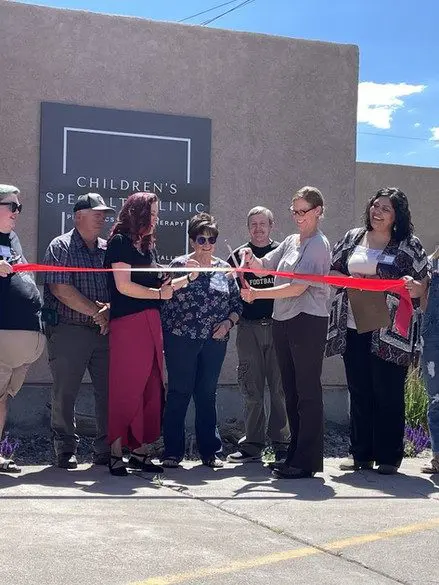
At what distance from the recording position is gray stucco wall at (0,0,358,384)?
841 cm

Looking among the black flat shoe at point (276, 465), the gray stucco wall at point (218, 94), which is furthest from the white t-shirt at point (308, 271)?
the gray stucco wall at point (218, 94)

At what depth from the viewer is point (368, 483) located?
651 centimetres

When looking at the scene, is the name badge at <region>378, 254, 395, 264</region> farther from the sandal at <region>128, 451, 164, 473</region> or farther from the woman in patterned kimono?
the sandal at <region>128, 451, 164, 473</region>

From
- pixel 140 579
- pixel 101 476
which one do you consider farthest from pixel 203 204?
pixel 140 579

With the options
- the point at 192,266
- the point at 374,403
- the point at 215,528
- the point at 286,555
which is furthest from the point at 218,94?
the point at 286,555

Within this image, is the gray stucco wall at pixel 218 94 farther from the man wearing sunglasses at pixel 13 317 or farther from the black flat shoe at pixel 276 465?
the black flat shoe at pixel 276 465

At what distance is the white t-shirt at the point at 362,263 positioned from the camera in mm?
6820

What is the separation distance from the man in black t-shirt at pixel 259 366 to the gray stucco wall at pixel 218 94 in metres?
1.65

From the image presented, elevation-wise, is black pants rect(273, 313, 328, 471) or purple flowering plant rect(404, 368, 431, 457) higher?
black pants rect(273, 313, 328, 471)

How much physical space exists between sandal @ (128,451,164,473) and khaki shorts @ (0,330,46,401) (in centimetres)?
99

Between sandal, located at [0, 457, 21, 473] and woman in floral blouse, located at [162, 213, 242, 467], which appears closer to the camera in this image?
sandal, located at [0, 457, 21, 473]

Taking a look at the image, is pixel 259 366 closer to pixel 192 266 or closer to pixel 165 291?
pixel 192 266

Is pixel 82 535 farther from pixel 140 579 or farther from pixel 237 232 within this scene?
pixel 237 232

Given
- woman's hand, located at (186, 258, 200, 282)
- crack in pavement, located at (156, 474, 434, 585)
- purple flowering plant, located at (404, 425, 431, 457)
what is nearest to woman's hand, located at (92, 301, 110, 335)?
woman's hand, located at (186, 258, 200, 282)
